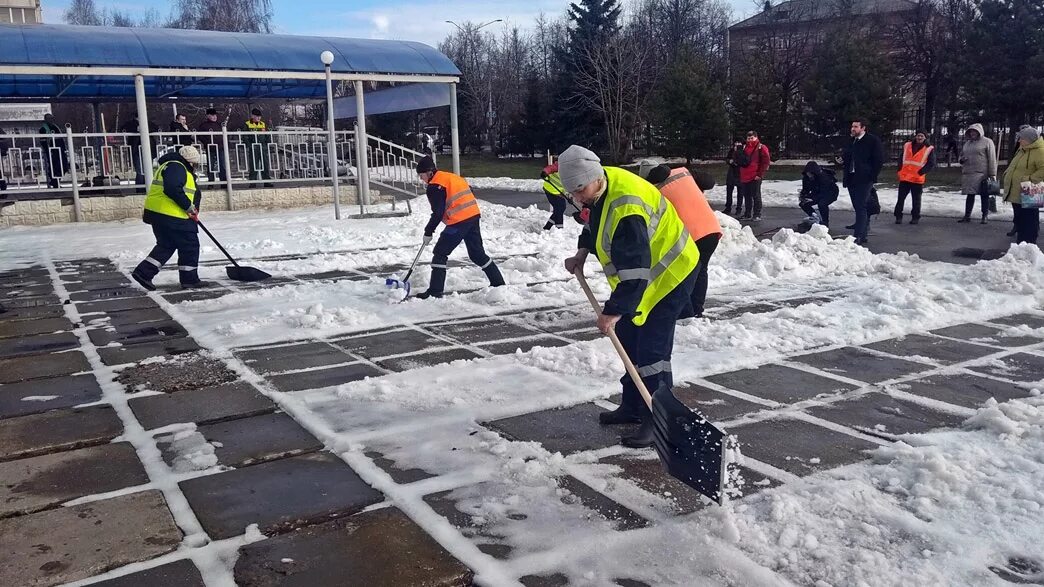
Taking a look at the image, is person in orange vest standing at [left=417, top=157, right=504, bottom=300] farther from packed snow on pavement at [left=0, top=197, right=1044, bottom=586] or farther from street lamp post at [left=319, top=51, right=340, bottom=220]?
street lamp post at [left=319, top=51, right=340, bottom=220]

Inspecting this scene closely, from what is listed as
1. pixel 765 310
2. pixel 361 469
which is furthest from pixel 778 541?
pixel 765 310

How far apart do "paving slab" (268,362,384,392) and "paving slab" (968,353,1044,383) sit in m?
4.17

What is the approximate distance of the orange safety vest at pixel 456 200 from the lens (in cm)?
833

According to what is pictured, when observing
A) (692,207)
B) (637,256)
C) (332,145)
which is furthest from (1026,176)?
→ (332,145)

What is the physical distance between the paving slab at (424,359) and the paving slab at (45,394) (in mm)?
1925

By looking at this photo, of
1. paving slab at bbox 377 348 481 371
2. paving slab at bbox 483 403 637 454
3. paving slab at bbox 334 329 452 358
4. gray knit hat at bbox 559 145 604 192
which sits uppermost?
gray knit hat at bbox 559 145 604 192

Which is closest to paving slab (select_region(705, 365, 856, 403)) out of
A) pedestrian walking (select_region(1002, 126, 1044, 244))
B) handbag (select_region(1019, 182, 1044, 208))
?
handbag (select_region(1019, 182, 1044, 208))

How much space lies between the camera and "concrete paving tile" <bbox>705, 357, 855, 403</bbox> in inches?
210

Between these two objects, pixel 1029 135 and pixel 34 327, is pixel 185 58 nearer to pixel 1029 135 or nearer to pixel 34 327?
pixel 34 327

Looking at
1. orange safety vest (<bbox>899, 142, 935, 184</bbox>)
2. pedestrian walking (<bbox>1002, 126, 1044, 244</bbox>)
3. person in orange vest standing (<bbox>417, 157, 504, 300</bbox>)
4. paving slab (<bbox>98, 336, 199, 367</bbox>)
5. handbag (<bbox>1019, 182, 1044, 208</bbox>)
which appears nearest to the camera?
paving slab (<bbox>98, 336, 199, 367</bbox>)

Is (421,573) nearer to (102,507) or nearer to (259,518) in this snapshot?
(259,518)

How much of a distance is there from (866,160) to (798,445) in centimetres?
866

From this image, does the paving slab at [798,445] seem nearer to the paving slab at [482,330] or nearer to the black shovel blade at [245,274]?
the paving slab at [482,330]

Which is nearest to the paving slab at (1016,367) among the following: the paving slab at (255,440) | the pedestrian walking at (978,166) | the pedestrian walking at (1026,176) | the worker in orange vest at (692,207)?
the worker in orange vest at (692,207)
